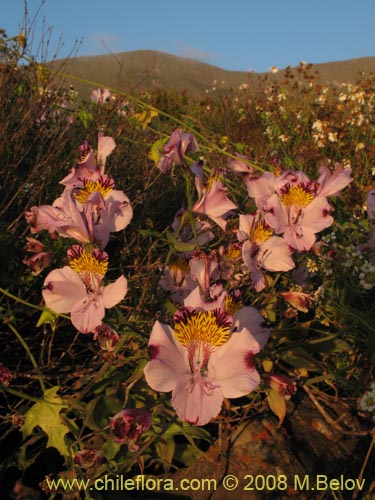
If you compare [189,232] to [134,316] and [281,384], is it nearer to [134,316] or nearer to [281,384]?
[134,316]

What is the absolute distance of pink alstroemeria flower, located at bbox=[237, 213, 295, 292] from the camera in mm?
1381

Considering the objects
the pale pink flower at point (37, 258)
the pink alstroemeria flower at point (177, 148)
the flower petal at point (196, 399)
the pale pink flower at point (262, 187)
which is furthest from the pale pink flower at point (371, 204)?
the pale pink flower at point (37, 258)

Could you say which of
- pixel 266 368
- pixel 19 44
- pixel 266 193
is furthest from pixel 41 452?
pixel 19 44

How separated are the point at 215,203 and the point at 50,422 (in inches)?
34.7

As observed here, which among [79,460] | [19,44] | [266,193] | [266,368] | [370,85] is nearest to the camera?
[79,460]

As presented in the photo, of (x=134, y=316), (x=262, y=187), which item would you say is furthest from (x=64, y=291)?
(x=262, y=187)

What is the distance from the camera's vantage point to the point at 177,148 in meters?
1.37

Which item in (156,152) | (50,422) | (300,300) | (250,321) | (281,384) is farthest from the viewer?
(156,152)

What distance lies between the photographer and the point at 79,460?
1337 mm

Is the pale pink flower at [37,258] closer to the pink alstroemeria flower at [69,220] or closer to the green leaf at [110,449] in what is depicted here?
the pink alstroemeria flower at [69,220]

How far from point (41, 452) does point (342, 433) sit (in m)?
1.15

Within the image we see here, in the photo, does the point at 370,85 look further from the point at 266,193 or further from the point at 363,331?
the point at 266,193

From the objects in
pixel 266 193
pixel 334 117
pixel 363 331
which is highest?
pixel 334 117

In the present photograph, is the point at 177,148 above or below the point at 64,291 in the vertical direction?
above
